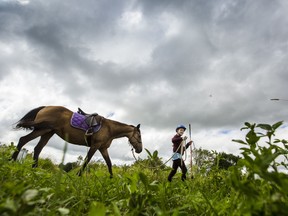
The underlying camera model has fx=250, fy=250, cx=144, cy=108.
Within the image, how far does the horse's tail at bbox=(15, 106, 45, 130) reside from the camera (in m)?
8.02

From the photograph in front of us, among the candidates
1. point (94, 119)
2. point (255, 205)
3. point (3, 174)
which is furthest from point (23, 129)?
point (255, 205)

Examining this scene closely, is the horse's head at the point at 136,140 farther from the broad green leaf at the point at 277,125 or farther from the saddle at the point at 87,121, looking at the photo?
the broad green leaf at the point at 277,125

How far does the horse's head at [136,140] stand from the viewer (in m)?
11.5

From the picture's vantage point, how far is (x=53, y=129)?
8617mm

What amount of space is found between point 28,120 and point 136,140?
4878 millimetres

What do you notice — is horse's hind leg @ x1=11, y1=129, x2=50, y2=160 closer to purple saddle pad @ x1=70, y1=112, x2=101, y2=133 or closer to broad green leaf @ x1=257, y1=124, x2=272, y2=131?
purple saddle pad @ x1=70, y1=112, x2=101, y2=133

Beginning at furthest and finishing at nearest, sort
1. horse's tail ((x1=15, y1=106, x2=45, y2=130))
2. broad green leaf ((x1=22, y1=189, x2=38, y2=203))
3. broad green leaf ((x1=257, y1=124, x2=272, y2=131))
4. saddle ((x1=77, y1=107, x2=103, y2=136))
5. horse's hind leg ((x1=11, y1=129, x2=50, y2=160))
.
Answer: saddle ((x1=77, y1=107, x2=103, y2=136)), horse's tail ((x1=15, y1=106, x2=45, y2=130)), horse's hind leg ((x1=11, y1=129, x2=50, y2=160)), broad green leaf ((x1=257, y1=124, x2=272, y2=131)), broad green leaf ((x1=22, y1=189, x2=38, y2=203))

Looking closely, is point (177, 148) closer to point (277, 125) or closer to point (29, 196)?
point (277, 125)

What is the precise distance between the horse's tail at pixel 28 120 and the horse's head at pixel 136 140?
4.34 metres

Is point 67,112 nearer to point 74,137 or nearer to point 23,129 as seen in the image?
point 74,137

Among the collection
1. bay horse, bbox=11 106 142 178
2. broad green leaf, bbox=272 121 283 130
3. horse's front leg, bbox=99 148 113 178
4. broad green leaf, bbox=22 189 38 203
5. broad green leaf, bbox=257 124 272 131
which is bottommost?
broad green leaf, bbox=22 189 38 203

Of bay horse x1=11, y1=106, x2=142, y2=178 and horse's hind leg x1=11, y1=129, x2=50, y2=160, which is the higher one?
bay horse x1=11, y1=106, x2=142, y2=178

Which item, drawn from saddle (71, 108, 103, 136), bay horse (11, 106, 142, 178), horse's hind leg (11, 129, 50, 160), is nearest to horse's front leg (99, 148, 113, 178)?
bay horse (11, 106, 142, 178)

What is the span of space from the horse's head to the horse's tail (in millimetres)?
4341
